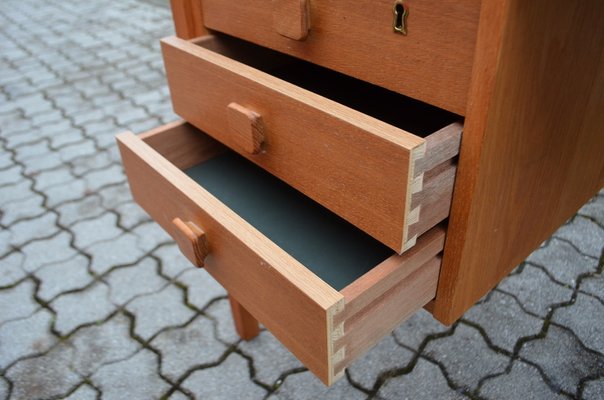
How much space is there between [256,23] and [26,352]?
3.39 ft

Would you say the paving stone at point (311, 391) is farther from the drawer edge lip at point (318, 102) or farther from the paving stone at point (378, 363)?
the drawer edge lip at point (318, 102)

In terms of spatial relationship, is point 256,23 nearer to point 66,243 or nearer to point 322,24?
point 322,24

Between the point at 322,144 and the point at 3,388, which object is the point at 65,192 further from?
the point at 322,144

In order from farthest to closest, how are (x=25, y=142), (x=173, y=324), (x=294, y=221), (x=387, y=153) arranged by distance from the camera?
(x=25, y=142)
(x=173, y=324)
(x=294, y=221)
(x=387, y=153)

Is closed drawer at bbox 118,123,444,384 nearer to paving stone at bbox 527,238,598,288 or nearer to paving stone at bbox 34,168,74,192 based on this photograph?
paving stone at bbox 527,238,598,288

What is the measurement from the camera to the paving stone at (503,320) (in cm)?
127

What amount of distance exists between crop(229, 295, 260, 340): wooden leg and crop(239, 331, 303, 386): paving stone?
2cm

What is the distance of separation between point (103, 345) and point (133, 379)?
0.14 metres

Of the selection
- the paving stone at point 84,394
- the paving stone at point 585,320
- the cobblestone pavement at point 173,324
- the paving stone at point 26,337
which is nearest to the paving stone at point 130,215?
the cobblestone pavement at point 173,324

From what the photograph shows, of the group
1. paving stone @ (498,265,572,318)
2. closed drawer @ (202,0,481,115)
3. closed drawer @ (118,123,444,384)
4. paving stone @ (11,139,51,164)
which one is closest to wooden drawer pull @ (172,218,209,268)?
closed drawer @ (118,123,444,384)

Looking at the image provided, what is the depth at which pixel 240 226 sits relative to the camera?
0.69m

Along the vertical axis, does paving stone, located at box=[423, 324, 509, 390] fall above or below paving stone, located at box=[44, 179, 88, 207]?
below

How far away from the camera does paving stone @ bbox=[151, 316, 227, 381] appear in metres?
1.25

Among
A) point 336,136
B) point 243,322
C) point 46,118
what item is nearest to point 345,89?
point 336,136
